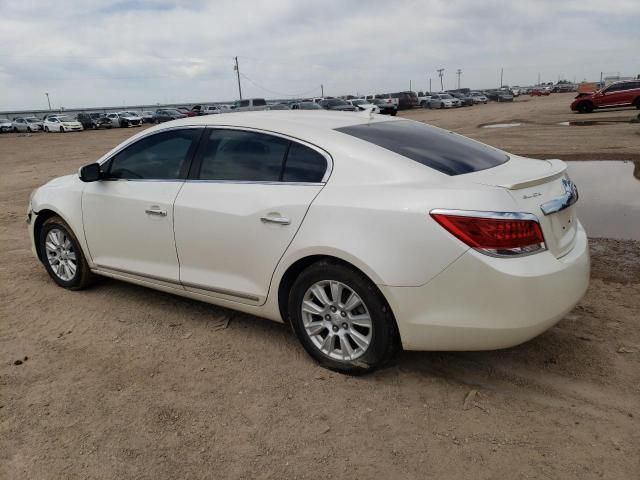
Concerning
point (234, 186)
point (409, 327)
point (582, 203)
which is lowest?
point (582, 203)

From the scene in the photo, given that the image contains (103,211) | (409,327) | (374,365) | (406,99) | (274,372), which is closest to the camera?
(409,327)

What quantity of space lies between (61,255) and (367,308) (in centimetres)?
323

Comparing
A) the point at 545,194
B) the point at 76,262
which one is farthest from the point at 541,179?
the point at 76,262

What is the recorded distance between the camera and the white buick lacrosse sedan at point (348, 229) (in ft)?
9.11

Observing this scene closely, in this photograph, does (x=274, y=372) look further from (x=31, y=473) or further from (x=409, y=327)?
(x=31, y=473)

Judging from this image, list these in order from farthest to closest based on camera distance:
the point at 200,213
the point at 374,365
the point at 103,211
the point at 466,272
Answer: the point at 103,211 → the point at 200,213 → the point at 374,365 → the point at 466,272

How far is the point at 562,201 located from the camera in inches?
121

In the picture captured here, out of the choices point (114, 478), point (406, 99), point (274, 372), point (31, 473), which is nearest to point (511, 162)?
point (274, 372)

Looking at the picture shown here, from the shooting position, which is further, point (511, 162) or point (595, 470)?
point (511, 162)

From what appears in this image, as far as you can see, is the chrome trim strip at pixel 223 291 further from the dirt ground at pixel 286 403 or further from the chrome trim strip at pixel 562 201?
the chrome trim strip at pixel 562 201

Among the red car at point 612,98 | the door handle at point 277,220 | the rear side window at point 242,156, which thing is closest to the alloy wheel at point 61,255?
the rear side window at point 242,156

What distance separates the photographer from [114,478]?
2521 mm

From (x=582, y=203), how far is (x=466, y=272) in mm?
5810

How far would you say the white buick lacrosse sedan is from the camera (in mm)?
2777
